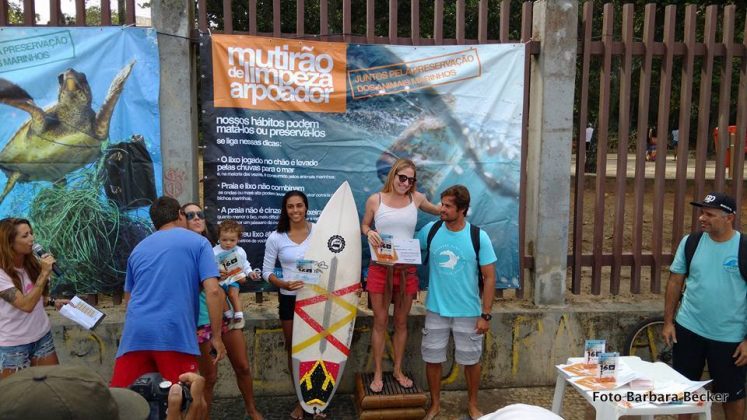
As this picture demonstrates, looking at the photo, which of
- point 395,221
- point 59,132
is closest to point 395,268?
point 395,221

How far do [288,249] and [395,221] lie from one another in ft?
2.65

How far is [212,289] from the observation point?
11.3ft

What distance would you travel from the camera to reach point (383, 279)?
14.7 ft

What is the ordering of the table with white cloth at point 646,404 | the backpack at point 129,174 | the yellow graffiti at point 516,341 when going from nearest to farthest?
1. the table with white cloth at point 646,404
2. the backpack at point 129,174
3. the yellow graffiti at point 516,341

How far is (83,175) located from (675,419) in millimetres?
4808

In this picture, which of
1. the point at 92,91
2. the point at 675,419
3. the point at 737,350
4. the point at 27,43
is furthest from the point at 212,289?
the point at 675,419

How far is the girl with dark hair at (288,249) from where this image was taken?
14.3ft

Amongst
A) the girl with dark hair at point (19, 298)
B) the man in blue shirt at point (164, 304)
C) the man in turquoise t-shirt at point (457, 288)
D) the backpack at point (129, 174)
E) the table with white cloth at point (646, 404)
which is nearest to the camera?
the table with white cloth at point (646, 404)

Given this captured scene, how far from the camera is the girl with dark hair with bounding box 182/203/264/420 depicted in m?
3.86

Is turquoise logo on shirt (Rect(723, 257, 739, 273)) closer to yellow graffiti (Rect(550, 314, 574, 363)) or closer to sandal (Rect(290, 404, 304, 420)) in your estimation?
yellow graffiti (Rect(550, 314, 574, 363))

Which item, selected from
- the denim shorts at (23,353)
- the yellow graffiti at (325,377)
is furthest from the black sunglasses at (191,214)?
the yellow graffiti at (325,377)

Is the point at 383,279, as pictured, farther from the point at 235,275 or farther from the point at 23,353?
the point at 23,353

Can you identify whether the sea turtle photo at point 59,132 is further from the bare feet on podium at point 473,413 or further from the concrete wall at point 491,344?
the bare feet on podium at point 473,413

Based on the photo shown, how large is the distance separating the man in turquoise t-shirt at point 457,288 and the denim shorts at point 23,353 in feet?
8.19
